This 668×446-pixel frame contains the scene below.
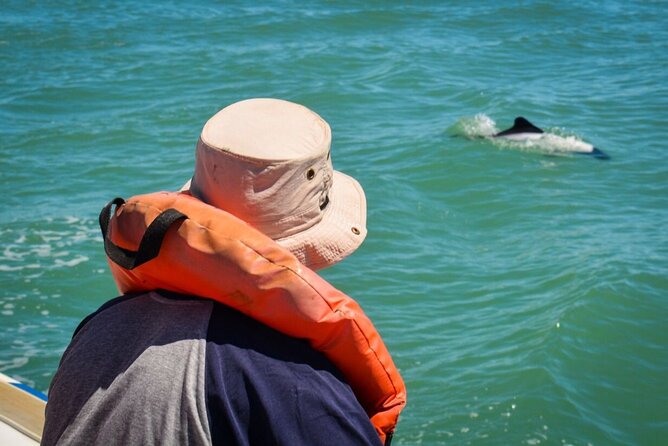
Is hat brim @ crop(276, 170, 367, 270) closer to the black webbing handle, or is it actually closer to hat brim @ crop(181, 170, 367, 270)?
hat brim @ crop(181, 170, 367, 270)

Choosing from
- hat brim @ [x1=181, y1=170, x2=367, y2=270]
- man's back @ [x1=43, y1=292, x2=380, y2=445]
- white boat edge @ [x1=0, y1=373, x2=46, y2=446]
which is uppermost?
hat brim @ [x1=181, y1=170, x2=367, y2=270]

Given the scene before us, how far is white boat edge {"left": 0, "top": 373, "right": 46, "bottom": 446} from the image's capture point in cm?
308

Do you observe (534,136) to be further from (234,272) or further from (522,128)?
(234,272)

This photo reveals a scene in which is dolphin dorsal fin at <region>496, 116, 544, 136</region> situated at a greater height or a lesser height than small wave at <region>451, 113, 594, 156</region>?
greater

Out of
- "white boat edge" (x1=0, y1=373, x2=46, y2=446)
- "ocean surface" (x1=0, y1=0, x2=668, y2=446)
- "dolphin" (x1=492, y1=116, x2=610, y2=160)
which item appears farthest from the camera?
"dolphin" (x1=492, y1=116, x2=610, y2=160)

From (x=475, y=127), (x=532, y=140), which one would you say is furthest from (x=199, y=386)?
(x=475, y=127)

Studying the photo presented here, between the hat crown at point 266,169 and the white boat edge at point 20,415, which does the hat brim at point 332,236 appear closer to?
the hat crown at point 266,169

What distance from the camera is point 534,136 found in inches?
420

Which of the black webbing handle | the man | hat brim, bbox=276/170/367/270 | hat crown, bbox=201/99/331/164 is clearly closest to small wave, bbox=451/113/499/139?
hat brim, bbox=276/170/367/270

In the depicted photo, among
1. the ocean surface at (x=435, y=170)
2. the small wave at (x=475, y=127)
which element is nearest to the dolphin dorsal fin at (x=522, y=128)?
the ocean surface at (x=435, y=170)

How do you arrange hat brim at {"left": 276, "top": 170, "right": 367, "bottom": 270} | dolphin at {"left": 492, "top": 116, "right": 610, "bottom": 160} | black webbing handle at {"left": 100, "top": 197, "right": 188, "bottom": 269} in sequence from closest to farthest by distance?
1. black webbing handle at {"left": 100, "top": 197, "right": 188, "bottom": 269}
2. hat brim at {"left": 276, "top": 170, "right": 367, "bottom": 270}
3. dolphin at {"left": 492, "top": 116, "right": 610, "bottom": 160}

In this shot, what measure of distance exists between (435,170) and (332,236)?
319 inches

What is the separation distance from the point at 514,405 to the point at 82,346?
14.5 feet

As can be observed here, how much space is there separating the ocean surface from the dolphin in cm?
12
